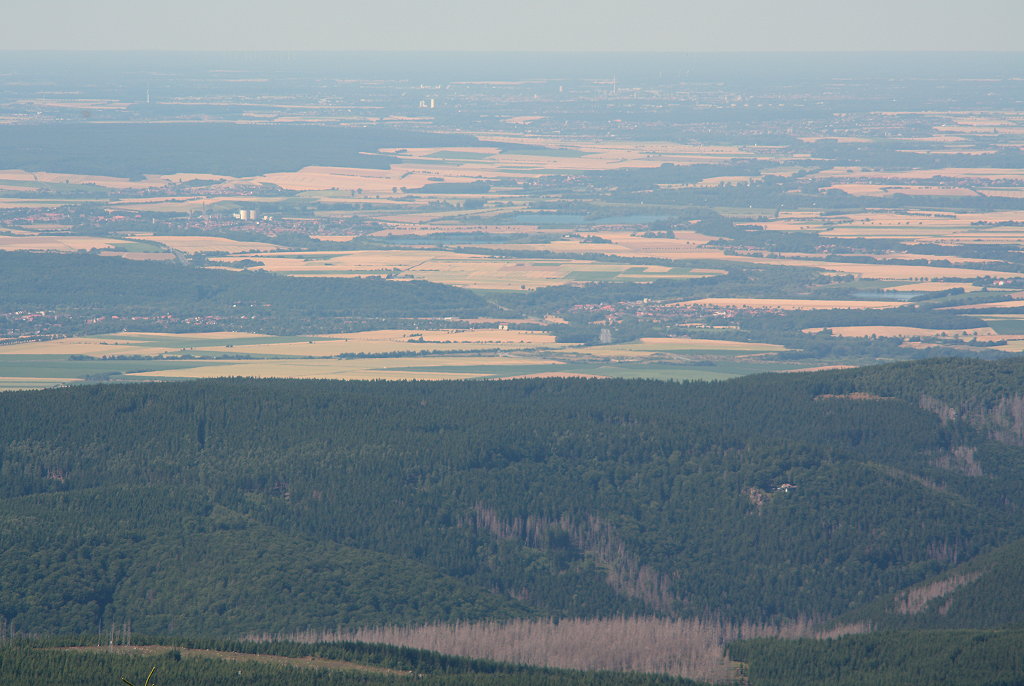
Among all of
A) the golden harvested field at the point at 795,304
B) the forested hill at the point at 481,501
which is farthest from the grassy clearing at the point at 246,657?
the golden harvested field at the point at 795,304

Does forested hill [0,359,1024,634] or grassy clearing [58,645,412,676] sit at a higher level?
grassy clearing [58,645,412,676]

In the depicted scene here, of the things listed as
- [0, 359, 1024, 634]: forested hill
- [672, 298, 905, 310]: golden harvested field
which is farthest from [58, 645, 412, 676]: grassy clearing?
[672, 298, 905, 310]: golden harvested field

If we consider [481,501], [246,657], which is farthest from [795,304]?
[246,657]

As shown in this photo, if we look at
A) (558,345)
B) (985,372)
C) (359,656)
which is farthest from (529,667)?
(558,345)

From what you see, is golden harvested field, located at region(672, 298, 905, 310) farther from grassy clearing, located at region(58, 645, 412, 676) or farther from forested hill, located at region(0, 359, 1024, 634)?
grassy clearing, located at region(58, 645, 412, 676)

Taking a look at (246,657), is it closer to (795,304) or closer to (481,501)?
(481,501)

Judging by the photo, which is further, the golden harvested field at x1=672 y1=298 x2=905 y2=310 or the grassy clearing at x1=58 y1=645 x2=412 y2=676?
the golden harvested field at x1=672 y1=298 x2=905 y2=310
